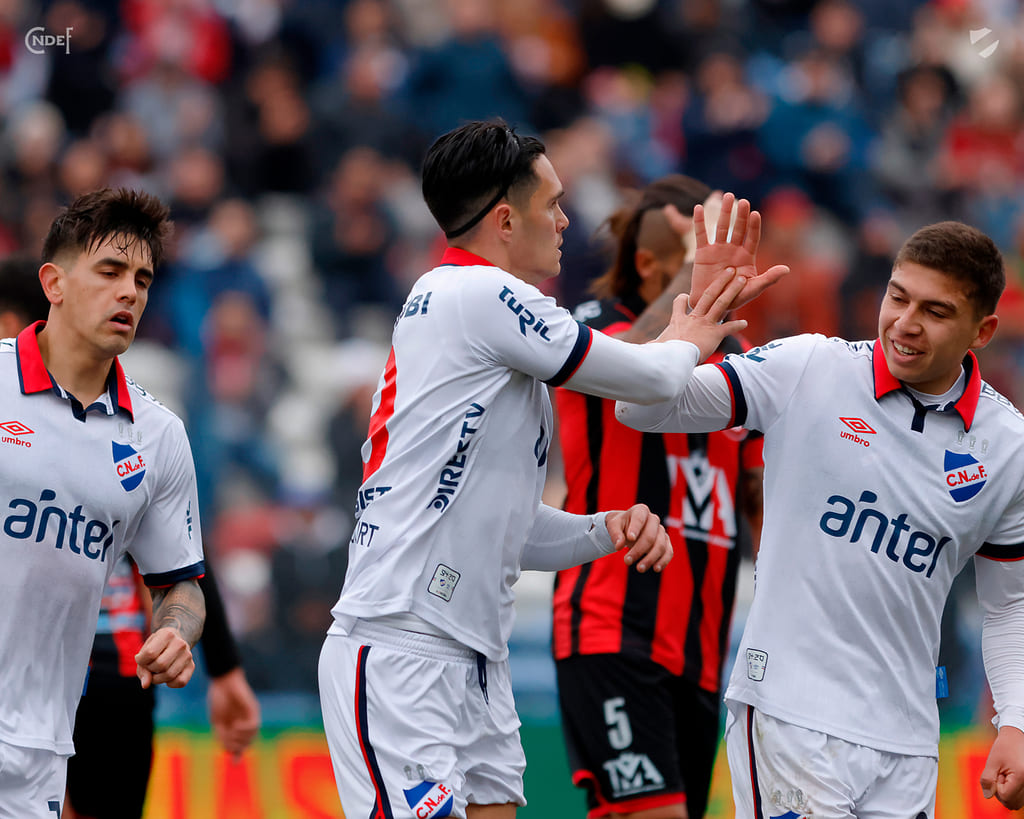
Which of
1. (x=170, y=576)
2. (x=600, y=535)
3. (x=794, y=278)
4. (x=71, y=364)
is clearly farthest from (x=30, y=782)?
(x=794, y=278)

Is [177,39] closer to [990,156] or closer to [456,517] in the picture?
[990,156]

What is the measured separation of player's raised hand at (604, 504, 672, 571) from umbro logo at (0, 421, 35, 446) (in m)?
1.72

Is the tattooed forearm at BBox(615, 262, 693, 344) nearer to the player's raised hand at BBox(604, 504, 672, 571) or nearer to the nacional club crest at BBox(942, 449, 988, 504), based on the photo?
the player's raised hand at BBox(604, 504, 672, 571)

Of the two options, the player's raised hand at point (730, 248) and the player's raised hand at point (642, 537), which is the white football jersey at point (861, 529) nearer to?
the player's raised hand at point (730, 248)

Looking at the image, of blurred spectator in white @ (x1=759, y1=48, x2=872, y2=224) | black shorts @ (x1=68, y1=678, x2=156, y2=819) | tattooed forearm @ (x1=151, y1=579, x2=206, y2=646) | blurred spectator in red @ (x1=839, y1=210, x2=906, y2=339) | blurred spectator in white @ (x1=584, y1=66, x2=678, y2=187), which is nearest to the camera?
tattooed forearm @ (x1=151, y1=579, x2=206, y2=646)

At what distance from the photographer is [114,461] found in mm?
4262

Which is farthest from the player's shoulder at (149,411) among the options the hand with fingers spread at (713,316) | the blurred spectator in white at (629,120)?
the blurred spectator in white at (629,120)

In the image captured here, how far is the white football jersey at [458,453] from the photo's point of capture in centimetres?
413

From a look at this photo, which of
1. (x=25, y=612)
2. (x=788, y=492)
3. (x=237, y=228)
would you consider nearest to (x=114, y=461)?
(x=25, y=612)

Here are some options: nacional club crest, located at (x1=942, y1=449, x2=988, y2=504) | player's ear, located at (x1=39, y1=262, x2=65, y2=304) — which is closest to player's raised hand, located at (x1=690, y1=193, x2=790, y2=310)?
nacional club crest, located at (x1=942, y1=449, x2=988, y2=504)

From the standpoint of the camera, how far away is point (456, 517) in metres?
4.16

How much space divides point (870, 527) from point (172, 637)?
2050mm

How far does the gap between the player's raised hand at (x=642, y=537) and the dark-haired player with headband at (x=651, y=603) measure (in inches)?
47.3

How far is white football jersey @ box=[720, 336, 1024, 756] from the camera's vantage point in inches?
168
